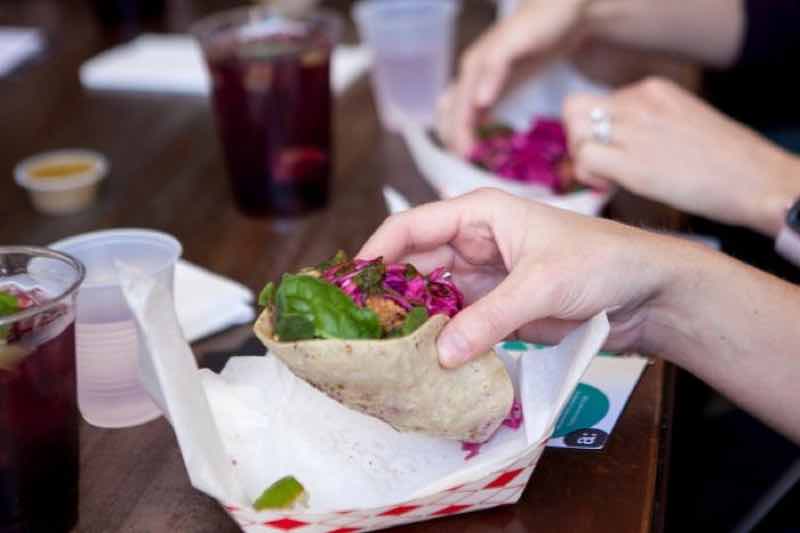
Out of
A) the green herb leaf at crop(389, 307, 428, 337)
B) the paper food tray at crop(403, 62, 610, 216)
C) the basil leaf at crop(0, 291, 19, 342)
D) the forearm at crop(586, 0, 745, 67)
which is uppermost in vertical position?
the basil leaf at crop(0, 291, 19, 342)

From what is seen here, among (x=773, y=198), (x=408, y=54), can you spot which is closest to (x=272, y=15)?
(x=408, y=54)

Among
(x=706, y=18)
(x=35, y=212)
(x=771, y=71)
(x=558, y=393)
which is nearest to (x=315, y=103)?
(x=35, y=212)

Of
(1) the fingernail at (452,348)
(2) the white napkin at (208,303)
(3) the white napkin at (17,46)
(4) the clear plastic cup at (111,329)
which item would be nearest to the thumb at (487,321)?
(1) the fingernail at (452,348)

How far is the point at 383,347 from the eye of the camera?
77 centimetres

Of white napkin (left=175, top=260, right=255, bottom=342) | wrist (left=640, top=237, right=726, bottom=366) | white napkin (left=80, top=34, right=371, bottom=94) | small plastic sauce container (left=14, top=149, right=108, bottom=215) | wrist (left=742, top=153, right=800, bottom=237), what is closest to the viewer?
wrist (left=640, top=237, right=726, bottom=366)

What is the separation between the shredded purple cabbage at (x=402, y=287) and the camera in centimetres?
86

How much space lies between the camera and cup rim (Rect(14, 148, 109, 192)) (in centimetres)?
149

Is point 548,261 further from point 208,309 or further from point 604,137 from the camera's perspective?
point 604,137

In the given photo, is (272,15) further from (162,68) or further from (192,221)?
(162,68)

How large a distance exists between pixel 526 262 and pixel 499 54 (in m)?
0.84

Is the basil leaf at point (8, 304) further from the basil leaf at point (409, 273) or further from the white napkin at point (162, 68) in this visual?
the white napkin at point (162, 68)

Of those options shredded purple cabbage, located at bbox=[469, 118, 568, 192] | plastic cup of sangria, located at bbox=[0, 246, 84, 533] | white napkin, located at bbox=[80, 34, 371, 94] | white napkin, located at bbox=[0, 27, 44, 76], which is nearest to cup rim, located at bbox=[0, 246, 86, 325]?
plastic cup of sangria, located at bbox=[0, 246, 84, 533]

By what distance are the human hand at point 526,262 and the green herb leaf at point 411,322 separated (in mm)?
24

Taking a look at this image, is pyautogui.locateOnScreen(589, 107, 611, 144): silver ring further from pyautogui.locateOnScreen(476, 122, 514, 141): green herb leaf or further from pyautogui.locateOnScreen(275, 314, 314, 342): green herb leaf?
pyautogui.locateOnScreen(275, 314, 314, 342): green herb leaf
